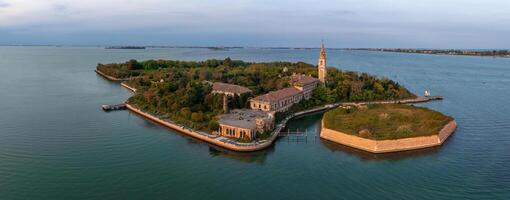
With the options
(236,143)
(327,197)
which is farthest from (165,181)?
(327,197)

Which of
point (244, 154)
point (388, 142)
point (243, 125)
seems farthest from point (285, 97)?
point (388, 142)

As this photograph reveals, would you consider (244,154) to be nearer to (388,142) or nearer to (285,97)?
(388,142)

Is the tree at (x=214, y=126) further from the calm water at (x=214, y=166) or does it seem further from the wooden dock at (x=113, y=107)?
the wooden dock at (x=113, y=107)

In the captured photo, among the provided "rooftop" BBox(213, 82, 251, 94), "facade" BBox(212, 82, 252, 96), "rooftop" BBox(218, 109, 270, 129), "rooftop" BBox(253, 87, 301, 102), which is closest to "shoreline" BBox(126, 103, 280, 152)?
"rooftop" BBox(218, 109, 270, 129)

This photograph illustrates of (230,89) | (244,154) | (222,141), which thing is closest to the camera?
(244,154)

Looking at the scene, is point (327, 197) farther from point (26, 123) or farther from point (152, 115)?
point (26, 123)

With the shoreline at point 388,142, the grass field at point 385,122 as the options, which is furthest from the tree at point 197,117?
the shoreline at point 388,142

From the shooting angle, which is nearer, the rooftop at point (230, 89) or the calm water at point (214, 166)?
the calm water at point (214, 166)
